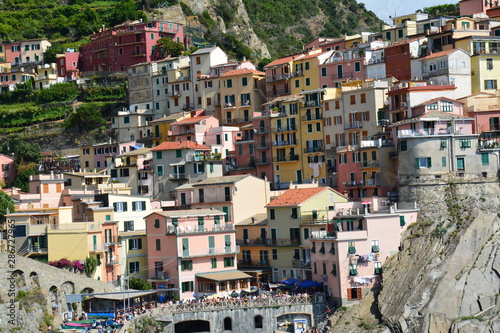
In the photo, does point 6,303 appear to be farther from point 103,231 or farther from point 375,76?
point 375,76

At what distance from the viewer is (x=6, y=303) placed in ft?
224

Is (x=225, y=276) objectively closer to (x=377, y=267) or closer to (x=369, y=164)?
(x=377, y=267)

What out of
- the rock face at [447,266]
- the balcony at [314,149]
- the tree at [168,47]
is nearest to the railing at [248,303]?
the rock face at [447,266]

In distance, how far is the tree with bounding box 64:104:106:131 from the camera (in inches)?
4555

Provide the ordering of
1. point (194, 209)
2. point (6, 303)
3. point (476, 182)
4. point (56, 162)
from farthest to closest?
point (56, 162)
point (194, 209)
point (476, 182)
point (6, 303)

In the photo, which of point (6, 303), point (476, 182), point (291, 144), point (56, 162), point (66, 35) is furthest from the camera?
point (66, 35)

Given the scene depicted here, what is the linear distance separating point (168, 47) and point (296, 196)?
45150 mm

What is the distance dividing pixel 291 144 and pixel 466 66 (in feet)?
57.2

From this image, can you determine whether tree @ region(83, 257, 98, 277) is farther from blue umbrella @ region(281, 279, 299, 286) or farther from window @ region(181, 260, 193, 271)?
blue umbrella @ region(281, 279, 299, 286)

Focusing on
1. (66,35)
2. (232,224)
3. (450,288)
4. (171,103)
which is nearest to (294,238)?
(232,224)

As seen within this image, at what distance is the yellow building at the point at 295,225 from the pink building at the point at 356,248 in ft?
7.48

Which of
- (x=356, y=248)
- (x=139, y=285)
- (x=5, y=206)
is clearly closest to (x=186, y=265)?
(x=139, y=285)

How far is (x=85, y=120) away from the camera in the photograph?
11556cm

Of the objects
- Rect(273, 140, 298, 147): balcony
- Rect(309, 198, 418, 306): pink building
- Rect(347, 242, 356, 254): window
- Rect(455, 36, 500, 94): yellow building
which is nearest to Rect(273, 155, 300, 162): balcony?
Rect(273, 140, 298, 147): balcony
